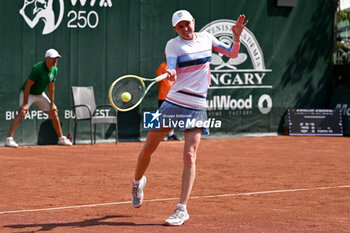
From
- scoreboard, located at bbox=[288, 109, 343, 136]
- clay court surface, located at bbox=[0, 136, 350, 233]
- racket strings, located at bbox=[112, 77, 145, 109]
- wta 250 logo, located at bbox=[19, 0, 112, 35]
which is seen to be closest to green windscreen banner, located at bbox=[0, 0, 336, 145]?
wta 250 logo, located at bbox=[19, 0, 112, 35]

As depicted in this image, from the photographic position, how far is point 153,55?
14.0 m

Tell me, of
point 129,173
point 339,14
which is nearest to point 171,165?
point 129,173

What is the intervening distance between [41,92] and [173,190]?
5.49 m

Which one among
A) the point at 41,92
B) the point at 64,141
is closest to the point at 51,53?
the point at 41,92

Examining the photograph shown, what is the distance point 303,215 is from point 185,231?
131cm

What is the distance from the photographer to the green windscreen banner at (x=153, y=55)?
12.7 metres

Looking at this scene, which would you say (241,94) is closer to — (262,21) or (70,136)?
(262,21)

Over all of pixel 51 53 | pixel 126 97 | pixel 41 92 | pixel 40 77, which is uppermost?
pixel 51 53

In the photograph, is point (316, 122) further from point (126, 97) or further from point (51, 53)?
point (126, 97)

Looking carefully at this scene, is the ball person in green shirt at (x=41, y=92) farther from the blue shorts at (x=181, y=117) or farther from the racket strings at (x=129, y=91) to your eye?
the blue shorts at (x=181, y=117)

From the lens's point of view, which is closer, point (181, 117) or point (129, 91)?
point (181, 117)

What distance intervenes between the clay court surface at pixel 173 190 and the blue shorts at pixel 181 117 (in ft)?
2.73

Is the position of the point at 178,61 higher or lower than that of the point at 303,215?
higher

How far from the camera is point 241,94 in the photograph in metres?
15.0
